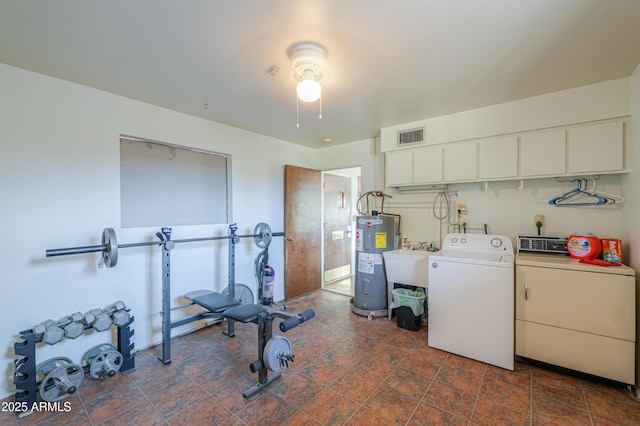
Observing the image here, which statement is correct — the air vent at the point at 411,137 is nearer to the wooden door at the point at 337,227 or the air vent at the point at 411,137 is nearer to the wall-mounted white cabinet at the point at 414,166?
the wall-mounted white cabinet at the point at 414,166

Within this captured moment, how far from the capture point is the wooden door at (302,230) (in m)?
4.13

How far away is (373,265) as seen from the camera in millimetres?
3529

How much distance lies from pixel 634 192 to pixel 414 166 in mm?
1876

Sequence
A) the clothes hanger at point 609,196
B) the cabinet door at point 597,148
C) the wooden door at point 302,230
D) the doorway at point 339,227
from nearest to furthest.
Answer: the cabinet door at point 597,148
the clothes hanger at point 609,196
the wooden door at point 302,230
the doorway at point 339,227

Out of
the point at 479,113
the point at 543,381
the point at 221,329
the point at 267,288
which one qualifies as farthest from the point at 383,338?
the point at 479,113

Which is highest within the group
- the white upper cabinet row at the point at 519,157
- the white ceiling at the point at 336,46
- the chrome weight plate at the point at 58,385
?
the white ceiling at the point at 336,46

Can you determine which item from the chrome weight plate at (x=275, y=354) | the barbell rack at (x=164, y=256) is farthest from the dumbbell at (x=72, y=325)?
the chrome weight plate at (x=275, y=354)

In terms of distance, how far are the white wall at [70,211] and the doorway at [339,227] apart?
2.43 metres

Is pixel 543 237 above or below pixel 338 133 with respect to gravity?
below

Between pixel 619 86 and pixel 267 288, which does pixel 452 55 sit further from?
pixel 267 288

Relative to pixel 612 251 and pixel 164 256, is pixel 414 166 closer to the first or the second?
pixel 612 251

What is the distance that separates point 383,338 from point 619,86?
3.14 m

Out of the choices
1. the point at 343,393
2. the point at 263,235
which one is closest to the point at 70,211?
the point at 263,235

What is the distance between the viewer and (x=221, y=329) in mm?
3240
